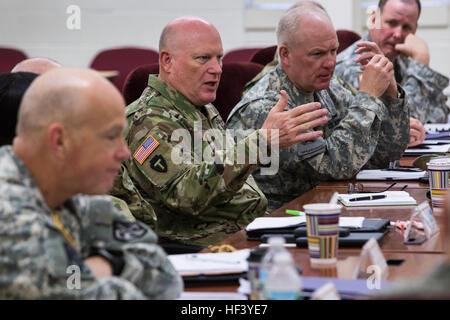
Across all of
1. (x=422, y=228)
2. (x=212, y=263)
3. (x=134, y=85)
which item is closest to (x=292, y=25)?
(x=134, y=85)

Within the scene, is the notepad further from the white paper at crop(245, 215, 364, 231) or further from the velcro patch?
the velcro patch

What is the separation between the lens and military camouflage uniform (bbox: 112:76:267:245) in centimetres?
216

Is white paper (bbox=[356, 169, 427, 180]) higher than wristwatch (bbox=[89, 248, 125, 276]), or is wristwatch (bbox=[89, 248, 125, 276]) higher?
wristwatch (bbox=[89, 248, 125, 276])

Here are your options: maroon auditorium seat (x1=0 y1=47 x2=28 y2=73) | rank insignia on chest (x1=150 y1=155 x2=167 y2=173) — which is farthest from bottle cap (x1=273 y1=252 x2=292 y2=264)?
maroon auditorium seat (x1=0 y1=47 x2=28 y2=73)

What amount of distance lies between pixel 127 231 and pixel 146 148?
0.98m

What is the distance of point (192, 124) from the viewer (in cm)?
236

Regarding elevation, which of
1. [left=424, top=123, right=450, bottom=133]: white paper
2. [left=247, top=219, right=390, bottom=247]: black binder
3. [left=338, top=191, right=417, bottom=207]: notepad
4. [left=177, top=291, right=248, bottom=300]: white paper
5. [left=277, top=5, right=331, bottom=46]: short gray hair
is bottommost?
[left=424, top=123, right=450, bottom=133]: white paper

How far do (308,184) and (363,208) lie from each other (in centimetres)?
65

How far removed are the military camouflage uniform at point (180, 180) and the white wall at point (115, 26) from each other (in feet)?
11.1

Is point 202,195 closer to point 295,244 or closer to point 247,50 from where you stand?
point 295,244

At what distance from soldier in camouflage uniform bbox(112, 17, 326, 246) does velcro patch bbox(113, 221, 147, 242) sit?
896 millimetres

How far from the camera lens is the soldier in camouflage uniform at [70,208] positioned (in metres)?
1.02

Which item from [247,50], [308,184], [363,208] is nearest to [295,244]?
[363,208]

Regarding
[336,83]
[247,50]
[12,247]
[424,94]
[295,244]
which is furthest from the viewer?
[247,50]
